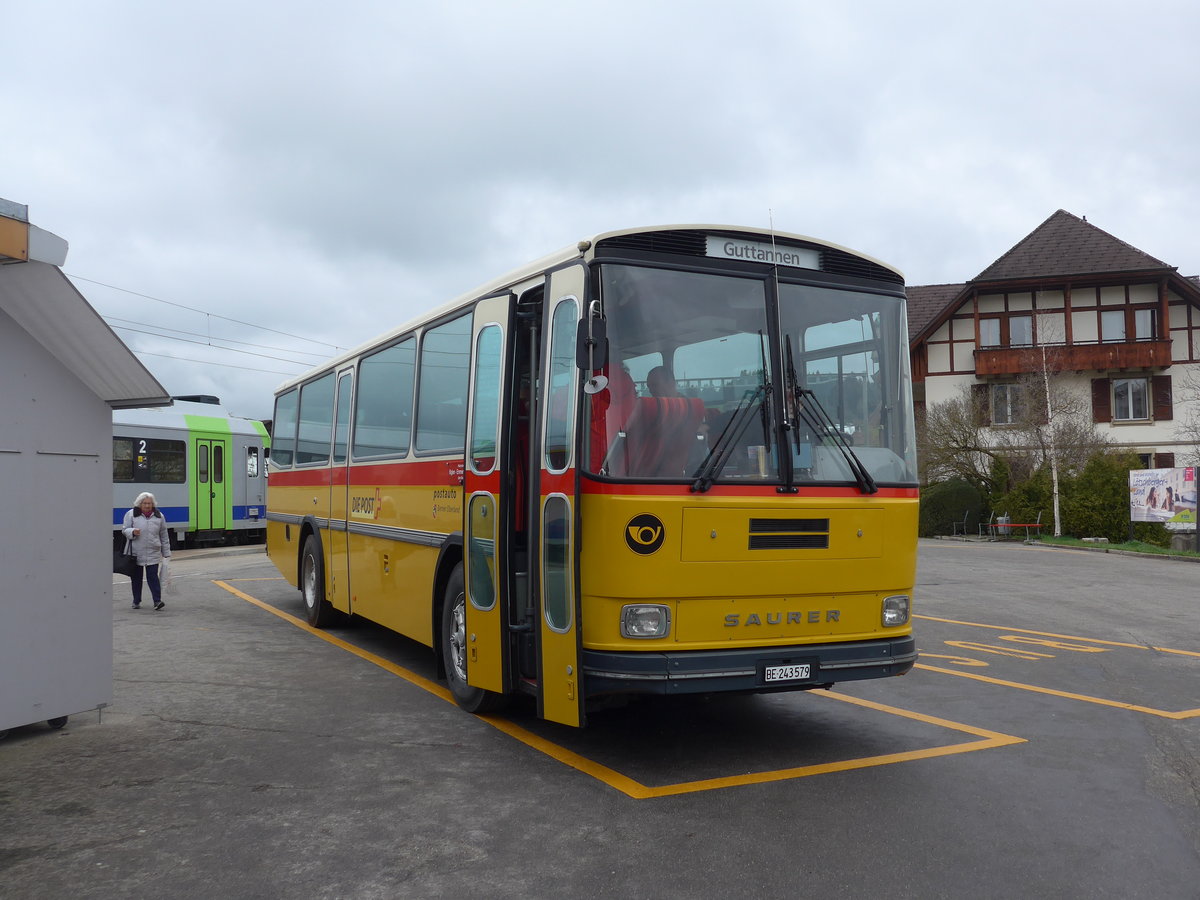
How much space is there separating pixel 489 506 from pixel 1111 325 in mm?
40396

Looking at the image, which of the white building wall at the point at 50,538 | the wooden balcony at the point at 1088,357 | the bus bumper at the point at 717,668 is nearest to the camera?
the bus bumper at the point at 717,668

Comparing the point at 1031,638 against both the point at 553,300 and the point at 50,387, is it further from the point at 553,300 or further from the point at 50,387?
the point at 50,387

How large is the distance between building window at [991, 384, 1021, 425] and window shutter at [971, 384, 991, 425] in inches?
11.8

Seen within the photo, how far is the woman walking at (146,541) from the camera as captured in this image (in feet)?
46.1

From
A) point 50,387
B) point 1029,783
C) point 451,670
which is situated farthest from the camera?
point 451,670

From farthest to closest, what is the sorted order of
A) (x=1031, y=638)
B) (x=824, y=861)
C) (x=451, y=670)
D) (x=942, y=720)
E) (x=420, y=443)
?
(x=1031, y=638) → (x=420, y=443) → (x=451, y=670) → (x=942, y=720) → (x=824, y=861)

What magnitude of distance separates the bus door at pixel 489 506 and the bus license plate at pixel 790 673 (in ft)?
5.43

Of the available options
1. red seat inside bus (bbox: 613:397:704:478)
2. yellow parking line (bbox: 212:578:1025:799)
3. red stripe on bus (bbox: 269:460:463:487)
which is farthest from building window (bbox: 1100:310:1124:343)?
red seat inside bus (bbox: 613:397:704:478)

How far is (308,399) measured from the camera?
12977 millimetres

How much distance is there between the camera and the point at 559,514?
5988 millimetres

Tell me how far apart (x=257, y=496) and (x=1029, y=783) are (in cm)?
2530

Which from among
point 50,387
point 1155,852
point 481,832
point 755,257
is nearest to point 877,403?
point 755,257

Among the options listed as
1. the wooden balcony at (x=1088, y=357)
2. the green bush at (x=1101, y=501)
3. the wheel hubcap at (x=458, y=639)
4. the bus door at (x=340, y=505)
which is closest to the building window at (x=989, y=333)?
Answer: the wooden balcony at (x=1088, y=357)

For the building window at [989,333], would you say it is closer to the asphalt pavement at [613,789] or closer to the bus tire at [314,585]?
the asphalt pavement at [613,789]
